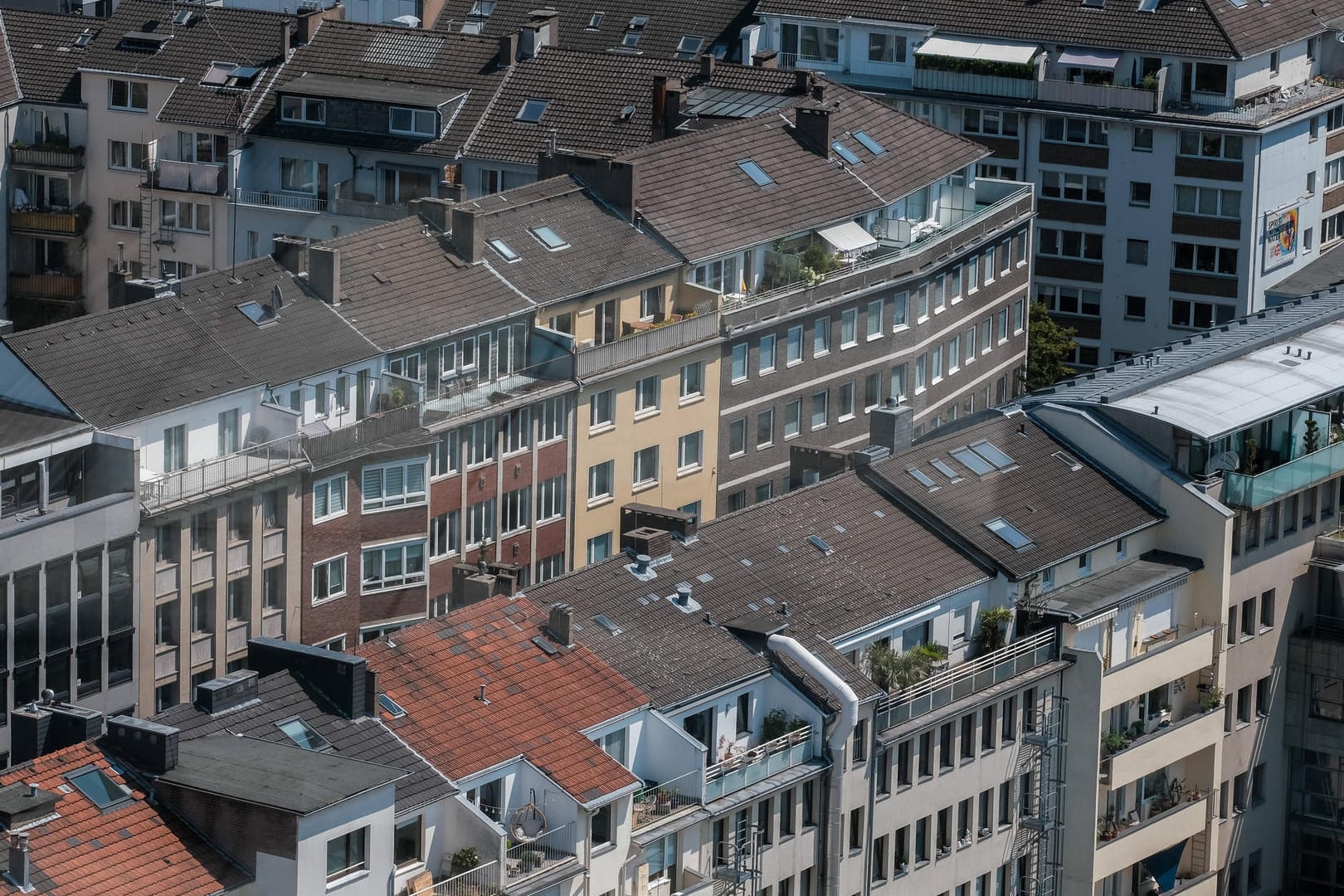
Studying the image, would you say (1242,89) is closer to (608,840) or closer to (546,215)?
(546,215)

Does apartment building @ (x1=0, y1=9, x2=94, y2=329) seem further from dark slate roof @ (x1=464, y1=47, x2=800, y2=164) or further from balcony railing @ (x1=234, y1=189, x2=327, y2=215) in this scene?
dark slate roof @ (x1=464, y1=47, x2=800, y2=164)

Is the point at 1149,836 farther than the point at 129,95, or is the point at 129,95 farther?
the point at 129,95

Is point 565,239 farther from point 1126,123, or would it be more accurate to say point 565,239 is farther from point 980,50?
point 1126,123

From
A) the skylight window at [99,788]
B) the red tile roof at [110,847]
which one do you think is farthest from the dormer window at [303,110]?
the skylight window at [99,788]

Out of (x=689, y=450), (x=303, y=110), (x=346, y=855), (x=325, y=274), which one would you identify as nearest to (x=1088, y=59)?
(x=303, y=110)

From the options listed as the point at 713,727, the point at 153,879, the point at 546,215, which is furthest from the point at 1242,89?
the point at 153,879

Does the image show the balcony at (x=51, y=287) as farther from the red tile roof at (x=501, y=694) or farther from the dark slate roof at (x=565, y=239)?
the red tile roof at (x=501, y=694)
